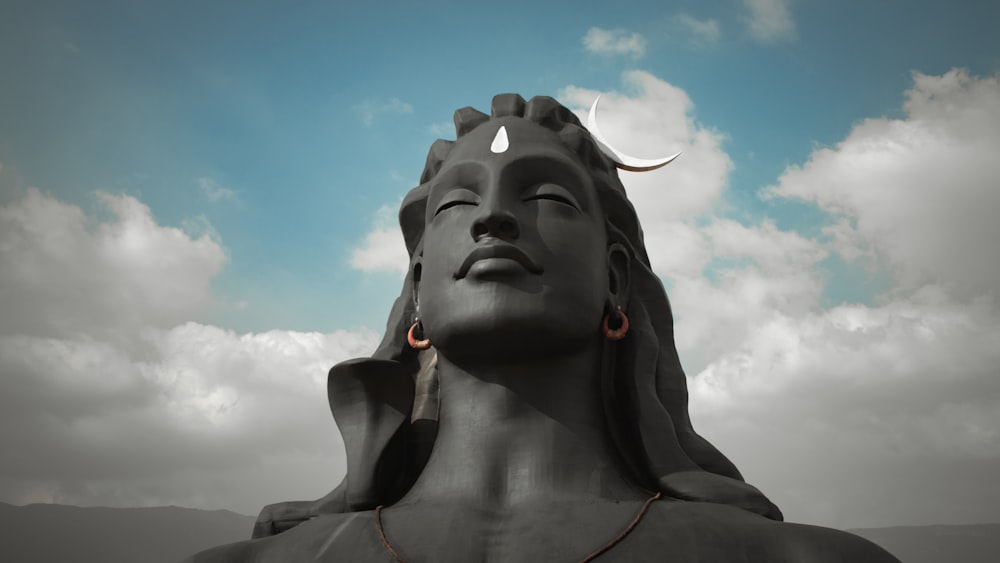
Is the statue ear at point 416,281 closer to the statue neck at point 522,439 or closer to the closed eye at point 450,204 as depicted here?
the closed eye at point 450,204

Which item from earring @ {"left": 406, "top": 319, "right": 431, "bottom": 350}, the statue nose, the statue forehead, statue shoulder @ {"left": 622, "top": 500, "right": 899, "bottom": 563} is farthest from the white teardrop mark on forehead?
statue shoulder @ {"left": 622, "top": 500, "right": 899, "bottom": 563}

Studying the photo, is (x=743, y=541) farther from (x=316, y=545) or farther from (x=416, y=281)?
(x=416, y=281)

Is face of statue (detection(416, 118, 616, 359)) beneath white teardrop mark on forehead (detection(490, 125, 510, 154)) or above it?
beneath

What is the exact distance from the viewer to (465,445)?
21.0 feet

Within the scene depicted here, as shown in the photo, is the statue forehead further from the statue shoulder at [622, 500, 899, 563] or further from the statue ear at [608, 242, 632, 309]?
the statue shoulder at [622, 500, 899, 563]

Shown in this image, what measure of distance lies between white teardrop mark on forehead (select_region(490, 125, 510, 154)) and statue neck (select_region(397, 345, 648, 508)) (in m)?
1.78

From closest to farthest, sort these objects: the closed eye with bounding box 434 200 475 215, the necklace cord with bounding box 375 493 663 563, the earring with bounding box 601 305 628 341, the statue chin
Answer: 1. the necklace cord with bounding box 375 493 663 563
2. the statue chin
3. the earring with bounding box 601 305 628 341
4. the closed eye with bounding box 434 200 475 215

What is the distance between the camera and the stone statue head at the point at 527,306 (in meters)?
6.41

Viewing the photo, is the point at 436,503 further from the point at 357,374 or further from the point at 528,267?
the point at 528,267

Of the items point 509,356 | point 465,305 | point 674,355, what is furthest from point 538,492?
point 674,355

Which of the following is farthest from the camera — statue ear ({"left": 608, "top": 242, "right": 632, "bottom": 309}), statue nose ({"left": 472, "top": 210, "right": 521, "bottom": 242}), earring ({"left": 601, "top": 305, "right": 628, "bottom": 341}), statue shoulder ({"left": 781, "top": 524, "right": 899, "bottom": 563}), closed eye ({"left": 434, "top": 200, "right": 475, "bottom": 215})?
statue ear ({"left": 608, "top": 242, "right": 632, "bottom": 309})

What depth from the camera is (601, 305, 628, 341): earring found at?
22.6 ft

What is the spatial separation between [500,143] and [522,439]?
8.19 ft

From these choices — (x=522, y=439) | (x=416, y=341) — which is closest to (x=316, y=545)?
(x=522, y=439)
